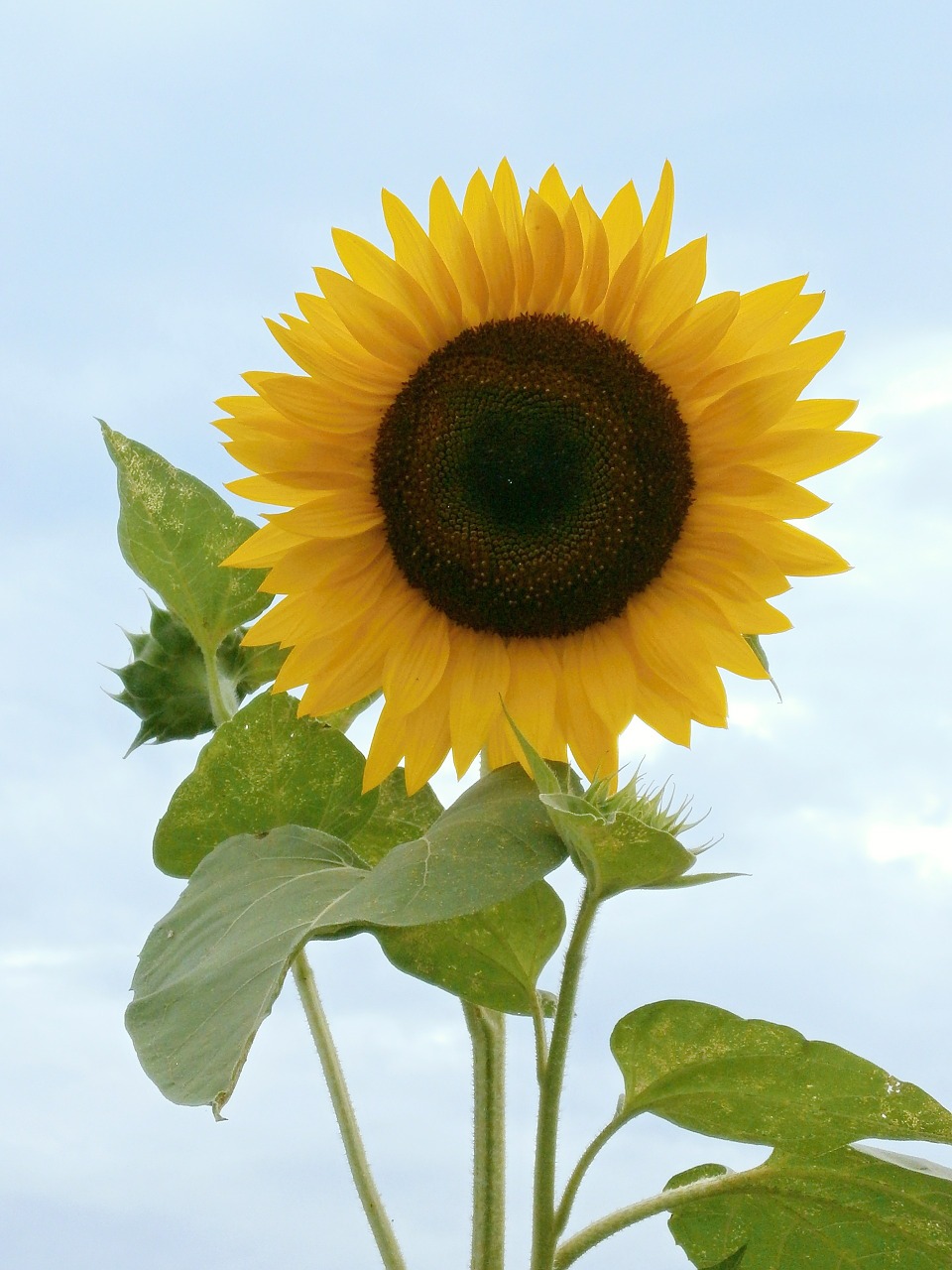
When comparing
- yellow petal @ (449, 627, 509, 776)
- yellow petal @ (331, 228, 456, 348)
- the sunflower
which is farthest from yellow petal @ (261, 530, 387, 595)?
yellow petal @ (331, 228, 456, 348)

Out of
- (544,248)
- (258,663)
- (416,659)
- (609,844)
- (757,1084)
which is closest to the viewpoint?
(609,844)

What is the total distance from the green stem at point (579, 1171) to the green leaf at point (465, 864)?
0.31 metres

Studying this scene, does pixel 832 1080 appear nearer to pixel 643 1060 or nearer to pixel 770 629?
pixel 643 1060

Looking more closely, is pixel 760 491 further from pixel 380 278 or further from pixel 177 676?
pixel 177 676

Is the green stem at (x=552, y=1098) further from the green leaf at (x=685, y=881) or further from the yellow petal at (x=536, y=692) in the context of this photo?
the yellow petal at (x=536, y=692)

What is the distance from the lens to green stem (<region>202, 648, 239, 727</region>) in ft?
5.08

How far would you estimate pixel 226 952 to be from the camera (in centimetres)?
109

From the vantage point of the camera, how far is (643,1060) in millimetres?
1220

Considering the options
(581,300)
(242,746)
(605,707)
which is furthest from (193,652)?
(581,300)

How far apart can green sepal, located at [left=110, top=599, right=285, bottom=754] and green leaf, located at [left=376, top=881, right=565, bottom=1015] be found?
508mm

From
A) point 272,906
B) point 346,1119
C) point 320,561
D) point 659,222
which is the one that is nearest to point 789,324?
point 659,222

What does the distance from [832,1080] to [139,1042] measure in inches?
21.4

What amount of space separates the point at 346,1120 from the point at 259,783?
13.2 inches

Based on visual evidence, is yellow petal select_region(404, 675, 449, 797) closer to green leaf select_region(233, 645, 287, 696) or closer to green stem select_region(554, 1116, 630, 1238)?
green leaf select_region(233, 645, 287, 696)
